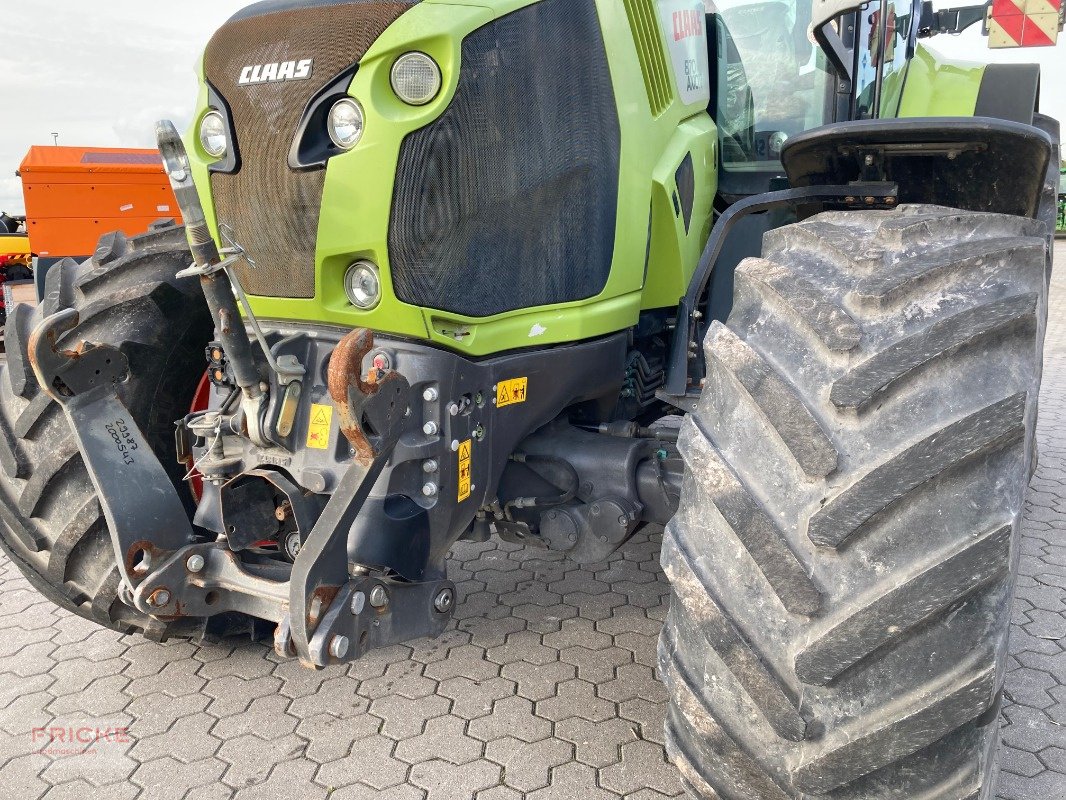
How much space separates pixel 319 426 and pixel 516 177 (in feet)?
2.44

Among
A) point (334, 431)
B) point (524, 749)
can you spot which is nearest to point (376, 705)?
point (524, 749)

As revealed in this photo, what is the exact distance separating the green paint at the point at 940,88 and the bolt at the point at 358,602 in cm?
251

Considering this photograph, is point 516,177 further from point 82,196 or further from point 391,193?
point 82,196

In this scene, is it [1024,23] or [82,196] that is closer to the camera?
[1024,23]

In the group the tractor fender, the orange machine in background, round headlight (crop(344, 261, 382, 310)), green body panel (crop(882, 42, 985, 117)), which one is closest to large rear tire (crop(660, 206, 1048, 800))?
the tractor fender

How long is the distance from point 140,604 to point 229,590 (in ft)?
0.68

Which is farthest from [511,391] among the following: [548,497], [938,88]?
[938,88]

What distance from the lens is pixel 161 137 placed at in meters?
1.79

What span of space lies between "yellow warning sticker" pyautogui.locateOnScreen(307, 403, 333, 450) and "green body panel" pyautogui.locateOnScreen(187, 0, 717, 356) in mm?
205

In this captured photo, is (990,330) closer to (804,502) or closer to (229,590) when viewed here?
(804,502)

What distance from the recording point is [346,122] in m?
1.97

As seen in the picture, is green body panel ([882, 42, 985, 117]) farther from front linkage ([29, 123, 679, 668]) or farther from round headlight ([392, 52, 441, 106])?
round headlight ([392, 52, 441, 106])

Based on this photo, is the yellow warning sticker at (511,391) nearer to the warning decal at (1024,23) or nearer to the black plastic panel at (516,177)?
the black plastic panel at (516,177)

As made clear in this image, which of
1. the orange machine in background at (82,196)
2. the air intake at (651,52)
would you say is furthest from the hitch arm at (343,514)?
the orange machine in background at (82,196)
